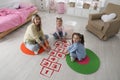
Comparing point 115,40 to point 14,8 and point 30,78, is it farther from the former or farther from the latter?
point 14,8

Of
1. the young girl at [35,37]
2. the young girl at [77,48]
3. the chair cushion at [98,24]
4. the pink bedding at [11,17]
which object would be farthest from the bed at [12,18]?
the chair cushion at [98,24]

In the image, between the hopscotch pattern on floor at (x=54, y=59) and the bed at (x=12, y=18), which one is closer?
the hopscotch pattern on floor at (x=54, y=59)

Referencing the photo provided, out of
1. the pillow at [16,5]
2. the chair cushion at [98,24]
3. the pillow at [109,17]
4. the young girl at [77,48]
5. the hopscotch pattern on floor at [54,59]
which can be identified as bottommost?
the hopscotch pattern on floor at [54,59]

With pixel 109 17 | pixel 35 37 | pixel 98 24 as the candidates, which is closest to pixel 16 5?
pixel 35 37

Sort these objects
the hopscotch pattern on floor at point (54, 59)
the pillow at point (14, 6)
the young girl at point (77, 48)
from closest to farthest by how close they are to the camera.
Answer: the hopscotch pattern on floor at point (54, 59), the young girl at point (77, 48), the pillow at point (14, 6)

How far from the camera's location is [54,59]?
2203mm

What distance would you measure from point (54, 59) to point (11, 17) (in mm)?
1524

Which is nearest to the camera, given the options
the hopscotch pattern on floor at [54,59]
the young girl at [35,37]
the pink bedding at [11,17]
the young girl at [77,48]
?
the hopscotch pattern on floor at [54,59]

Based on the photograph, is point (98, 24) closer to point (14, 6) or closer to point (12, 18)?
point (12, 18)

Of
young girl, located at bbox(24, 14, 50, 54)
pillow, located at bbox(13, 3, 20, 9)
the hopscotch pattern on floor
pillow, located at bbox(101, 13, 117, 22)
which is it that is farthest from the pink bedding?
pillow, located at bbox(101, 13, 117, 22)

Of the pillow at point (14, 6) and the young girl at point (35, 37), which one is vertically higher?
the pillow at point (14, 6)

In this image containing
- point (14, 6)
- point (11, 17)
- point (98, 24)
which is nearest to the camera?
point (98, 24)

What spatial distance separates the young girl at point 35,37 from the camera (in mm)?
2236

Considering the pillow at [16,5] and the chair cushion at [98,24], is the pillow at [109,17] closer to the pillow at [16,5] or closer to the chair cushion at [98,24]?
the chair cushion at [98,24]
